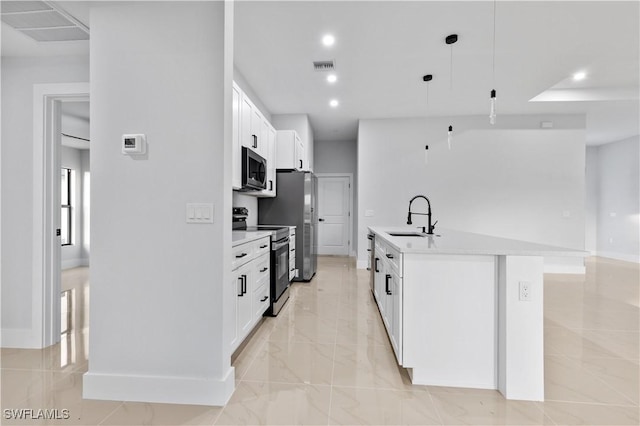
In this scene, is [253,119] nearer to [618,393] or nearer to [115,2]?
[115,2]

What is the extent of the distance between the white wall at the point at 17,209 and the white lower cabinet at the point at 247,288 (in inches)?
72.5

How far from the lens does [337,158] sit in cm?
788

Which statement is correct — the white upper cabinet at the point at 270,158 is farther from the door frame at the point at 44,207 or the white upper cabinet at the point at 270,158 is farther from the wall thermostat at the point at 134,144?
the wall thermostat at the point at 134,144

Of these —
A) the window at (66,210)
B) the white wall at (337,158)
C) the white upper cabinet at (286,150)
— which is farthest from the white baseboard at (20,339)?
the white wall at (337,158)

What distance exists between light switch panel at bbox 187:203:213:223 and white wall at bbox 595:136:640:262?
9.45 metres

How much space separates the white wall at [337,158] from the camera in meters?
7.85

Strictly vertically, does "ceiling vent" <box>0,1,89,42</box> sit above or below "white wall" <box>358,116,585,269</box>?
above

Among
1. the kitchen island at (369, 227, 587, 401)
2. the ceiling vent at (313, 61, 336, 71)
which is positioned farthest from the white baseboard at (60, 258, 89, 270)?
the kitchen island at (369, 227, 587, 401)

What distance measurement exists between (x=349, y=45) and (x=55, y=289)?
3717 mm

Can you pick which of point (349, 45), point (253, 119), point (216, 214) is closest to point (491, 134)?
point (349, 45)

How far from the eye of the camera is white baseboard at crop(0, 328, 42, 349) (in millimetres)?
2516

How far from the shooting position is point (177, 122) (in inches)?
71.1

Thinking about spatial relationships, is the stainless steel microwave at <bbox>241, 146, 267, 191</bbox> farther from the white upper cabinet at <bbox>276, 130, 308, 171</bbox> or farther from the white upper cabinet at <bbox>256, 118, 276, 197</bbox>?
the white upper cabinet at <bbox>276, 130, 308, 171</bbox>

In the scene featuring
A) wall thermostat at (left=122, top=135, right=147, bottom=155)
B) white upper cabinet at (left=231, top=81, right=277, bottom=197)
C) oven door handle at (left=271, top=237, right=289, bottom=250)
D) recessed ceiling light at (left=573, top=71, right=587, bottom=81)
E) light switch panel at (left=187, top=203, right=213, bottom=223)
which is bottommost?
oven door handle at (left=271, top=237, right=289, bottom=250)
